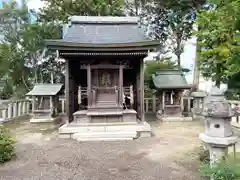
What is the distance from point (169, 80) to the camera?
1041cm

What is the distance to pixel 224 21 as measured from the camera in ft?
7.57

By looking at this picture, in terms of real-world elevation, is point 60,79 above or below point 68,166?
above

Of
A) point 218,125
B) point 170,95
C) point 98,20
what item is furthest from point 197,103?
point 218,125

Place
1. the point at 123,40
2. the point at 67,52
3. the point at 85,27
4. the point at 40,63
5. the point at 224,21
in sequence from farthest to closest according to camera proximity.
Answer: the point at 40,63
the point at 85,27
the point at 123,40
the point at 67,52
the point at 224,21

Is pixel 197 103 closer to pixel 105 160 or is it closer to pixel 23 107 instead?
pixel 105 160

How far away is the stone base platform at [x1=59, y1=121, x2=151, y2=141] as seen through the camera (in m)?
6.54

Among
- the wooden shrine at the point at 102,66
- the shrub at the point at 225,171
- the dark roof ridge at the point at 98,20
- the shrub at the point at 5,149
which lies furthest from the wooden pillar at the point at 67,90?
the shrub at the point at 225,171

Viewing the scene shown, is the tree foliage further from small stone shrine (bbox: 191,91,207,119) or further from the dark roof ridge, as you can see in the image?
the dark roof ridge

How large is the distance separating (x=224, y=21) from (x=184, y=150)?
3533 mm

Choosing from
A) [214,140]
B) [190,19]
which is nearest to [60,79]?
[190,19]

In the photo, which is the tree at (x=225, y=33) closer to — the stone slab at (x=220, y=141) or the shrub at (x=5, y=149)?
the stone slab at (x=220, y=141)

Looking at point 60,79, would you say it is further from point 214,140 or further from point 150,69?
point 214,140

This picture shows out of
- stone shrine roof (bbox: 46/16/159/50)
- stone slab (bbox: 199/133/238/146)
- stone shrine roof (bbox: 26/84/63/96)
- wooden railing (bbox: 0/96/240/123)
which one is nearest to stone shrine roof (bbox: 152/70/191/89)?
wooden railing (bbox: 0/96/240/123)

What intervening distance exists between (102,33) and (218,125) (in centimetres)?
590
